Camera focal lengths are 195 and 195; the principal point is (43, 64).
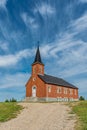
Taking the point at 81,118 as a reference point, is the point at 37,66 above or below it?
above

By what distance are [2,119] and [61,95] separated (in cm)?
4002

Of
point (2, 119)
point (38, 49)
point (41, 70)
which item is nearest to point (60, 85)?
point (41, 70)

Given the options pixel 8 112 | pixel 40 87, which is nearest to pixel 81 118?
pixel 8 112

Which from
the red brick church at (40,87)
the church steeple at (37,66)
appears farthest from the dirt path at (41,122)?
the church steeple at (37,66)

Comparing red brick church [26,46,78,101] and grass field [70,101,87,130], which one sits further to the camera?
red brick church [26,46,78,101]

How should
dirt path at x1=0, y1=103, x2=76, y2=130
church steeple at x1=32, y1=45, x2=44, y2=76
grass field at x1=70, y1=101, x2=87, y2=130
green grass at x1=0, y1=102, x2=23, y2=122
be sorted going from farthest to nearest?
church steeple at x1=32, y1=45, x2=44, y2=76 < green grass at x1=0, y1=102, x2=23, y2=122 < dirt path at x1=0, y1=103, x2=76, y2=130 < grass field at x1=70, y1=101, x2=87, y2=130

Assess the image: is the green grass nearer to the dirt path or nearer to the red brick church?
the dirt path

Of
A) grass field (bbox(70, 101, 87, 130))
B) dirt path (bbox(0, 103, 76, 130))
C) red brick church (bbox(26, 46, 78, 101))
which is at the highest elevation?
red brick church (bbox(26, 46, 78, 101))

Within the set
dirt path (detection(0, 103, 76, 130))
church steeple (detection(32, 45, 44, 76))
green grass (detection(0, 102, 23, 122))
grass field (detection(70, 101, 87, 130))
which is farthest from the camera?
church steeple (detection(32, 45, 44, 76))

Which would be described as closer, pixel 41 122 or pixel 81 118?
pixel 41 122

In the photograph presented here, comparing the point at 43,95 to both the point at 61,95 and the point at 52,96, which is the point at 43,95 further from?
the point at 61,95

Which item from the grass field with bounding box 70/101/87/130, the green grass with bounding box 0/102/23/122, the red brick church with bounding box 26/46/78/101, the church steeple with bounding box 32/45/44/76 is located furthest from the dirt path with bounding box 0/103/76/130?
the church steeple with bounding box 32/45/44/76

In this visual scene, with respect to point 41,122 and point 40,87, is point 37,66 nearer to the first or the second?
point 40,87

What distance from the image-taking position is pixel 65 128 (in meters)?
13.6
